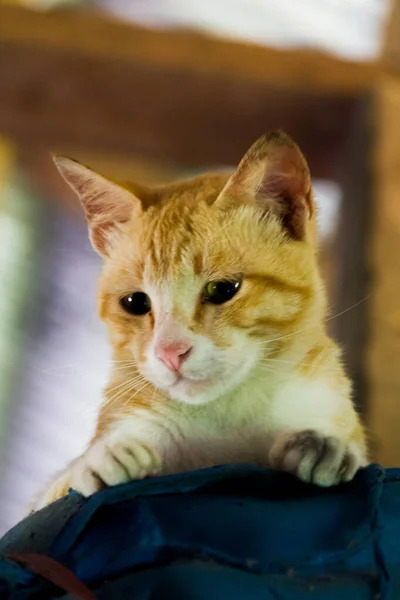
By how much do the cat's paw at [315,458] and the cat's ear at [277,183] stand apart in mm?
256

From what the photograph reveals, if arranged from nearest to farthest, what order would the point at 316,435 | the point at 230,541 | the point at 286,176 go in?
the point at 230,541, the point at 316,435, the point at 286,176

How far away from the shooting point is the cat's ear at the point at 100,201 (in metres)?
0.83

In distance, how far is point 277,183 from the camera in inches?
30.9

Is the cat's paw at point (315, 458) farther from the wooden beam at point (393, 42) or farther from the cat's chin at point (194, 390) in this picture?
the wooden beam at point (393, 42)

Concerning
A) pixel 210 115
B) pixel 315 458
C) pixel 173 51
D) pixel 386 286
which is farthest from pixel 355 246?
pixel 315 458

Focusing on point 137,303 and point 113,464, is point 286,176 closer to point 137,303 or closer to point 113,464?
point 137,303

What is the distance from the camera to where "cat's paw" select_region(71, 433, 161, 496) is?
631mm

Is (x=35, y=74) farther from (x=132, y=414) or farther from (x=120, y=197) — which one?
(x=132, y=414)

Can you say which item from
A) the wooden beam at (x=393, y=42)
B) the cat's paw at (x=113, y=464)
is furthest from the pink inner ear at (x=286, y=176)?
the wooden beam at (x=393, y=42)

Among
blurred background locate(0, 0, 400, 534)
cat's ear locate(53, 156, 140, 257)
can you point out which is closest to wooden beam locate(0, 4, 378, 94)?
blurred background locate(0, 0, 400, 534)

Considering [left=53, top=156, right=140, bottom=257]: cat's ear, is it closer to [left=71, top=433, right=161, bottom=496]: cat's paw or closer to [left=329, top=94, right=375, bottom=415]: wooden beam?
[left=71, top=433, right=161, bottom=496]: cat's paw

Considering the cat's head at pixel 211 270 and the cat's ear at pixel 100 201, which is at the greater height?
the cat's ear at pixel 100 201

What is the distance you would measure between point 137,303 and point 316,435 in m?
0.27

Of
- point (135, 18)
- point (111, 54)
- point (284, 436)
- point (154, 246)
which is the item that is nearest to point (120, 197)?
point (154, 246)
